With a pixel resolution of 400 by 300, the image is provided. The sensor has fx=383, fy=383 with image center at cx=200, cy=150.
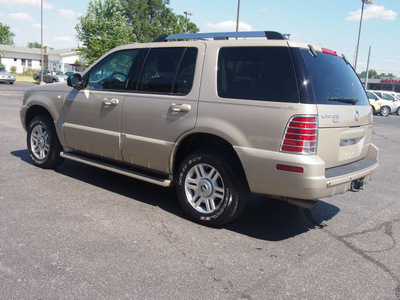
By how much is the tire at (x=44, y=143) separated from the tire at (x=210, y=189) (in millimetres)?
2495

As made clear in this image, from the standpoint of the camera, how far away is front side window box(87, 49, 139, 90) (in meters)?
5.03

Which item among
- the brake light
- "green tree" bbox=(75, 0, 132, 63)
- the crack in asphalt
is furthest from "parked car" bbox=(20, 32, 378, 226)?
"green tree" bbox=(75, 0, 132, 63)

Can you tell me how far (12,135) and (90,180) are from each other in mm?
4372

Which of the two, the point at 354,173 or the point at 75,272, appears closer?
the point at 75,272

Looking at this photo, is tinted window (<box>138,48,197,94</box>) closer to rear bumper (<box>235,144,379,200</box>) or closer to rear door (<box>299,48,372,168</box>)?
rear bumper (<box>235,144,379,200</box>)

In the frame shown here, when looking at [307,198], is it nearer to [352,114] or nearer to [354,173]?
[354,173]

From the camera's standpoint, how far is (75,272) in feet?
10.0

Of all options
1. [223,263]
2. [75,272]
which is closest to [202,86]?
[223,263]

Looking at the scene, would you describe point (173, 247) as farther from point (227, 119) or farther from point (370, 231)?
point (370, 231)

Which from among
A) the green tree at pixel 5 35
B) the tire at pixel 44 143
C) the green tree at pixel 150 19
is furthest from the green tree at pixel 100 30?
the green tree at pixel 5 35

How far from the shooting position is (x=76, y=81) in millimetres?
5352

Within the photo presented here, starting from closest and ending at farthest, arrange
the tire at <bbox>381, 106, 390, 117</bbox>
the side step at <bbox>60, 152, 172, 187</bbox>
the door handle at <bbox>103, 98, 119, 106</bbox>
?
the side step at <bbox>60, 152, 172, 187</bbox> < the door handle at <bbox>103, 98, 119, 106</bbox> < the tire at <bbox>381, 106, 390, 117</bbox>

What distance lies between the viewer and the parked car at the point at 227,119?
360 centimetres

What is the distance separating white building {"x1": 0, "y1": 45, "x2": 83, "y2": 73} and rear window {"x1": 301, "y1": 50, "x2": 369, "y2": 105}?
234ft
